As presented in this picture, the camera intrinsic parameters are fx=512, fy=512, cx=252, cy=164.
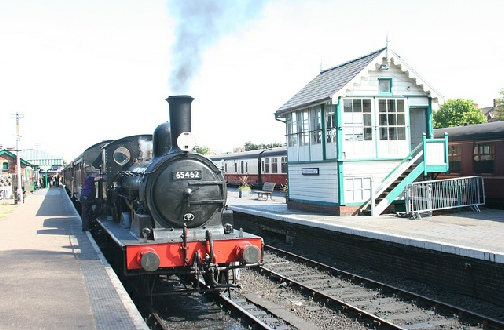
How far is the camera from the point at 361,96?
1466 centimetres

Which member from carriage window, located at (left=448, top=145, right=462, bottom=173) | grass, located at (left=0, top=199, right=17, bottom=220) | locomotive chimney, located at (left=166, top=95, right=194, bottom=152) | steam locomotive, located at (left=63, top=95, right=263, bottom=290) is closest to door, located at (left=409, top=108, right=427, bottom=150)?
carriage window, located at (left=448, top=145, right=462, bottom=173)

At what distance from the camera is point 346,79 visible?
14.6m

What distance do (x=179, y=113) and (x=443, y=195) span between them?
9.10 metres

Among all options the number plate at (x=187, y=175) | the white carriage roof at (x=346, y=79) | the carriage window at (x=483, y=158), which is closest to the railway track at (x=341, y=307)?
the number plate at (x=187, y=175)

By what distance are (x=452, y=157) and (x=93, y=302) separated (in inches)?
560

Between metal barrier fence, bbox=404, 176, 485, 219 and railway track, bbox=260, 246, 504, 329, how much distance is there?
399 centimetres

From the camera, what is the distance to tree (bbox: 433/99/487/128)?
55.7m

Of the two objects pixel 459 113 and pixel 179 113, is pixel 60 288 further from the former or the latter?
pixel 459 113

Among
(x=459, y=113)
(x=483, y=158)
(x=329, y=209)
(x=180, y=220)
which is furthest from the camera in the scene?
(x=459, y=113)

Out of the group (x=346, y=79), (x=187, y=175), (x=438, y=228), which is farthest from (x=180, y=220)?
(x=346, y=79)

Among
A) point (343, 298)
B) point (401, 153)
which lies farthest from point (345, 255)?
point (401, 153)

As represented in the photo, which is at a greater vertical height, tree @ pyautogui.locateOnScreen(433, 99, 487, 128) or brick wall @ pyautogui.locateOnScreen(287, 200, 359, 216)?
tree @ pyautogui.locateOnScreen(433, 99, 487, 128)

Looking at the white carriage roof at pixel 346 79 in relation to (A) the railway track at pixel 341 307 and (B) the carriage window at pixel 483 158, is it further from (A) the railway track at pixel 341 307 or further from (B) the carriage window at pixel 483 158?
(A) the railway track at pixel 341 307

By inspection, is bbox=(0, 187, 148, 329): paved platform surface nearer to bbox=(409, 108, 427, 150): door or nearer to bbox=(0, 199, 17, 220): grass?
bbox=(0, 199, 17, 220): grass
